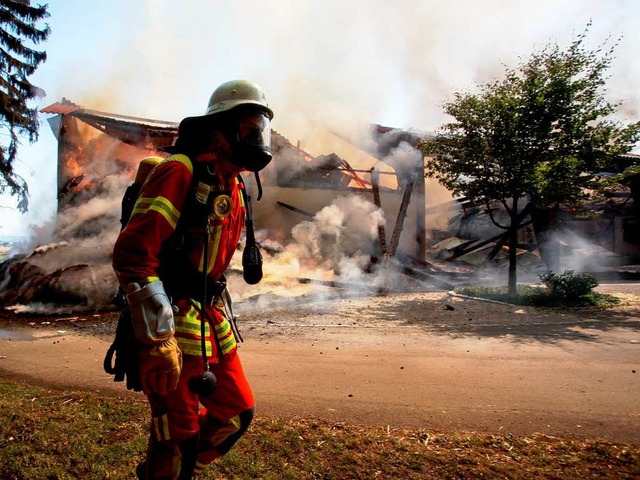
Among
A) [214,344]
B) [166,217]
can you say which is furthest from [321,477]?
[166,217]

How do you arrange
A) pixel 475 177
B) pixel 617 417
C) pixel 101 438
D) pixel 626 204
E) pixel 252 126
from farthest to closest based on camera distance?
1. pixel 626 204
2. pixel 475 177
3. pixel 617 417
4. pixel 101 438
5. pixel 252 126

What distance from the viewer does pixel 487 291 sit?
1153cm

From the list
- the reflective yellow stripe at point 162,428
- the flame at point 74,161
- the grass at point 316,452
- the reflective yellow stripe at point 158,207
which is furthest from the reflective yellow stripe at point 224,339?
the flame at point 74,161

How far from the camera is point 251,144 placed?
2.09m

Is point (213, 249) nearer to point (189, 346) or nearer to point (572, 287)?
point (189, 346)

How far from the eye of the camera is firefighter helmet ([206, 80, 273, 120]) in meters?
2.12

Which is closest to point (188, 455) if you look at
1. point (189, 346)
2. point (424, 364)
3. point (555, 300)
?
point (189, 346)

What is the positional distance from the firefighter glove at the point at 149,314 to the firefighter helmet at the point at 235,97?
94cm

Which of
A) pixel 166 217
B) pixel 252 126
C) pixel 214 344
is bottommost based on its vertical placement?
pixel 214 344

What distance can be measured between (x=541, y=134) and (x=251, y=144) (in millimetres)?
9585

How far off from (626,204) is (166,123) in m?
21.7

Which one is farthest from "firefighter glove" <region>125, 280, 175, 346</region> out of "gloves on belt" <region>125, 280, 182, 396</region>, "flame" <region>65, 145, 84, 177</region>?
"flame" <region>65, 145, 84, 177</region>

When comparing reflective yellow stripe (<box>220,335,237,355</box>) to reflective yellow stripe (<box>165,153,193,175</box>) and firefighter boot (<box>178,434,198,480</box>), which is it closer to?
firefighter boot (<box>178,434,198,480</box>)

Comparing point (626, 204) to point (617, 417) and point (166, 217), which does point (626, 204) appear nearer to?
point (617, 417)
